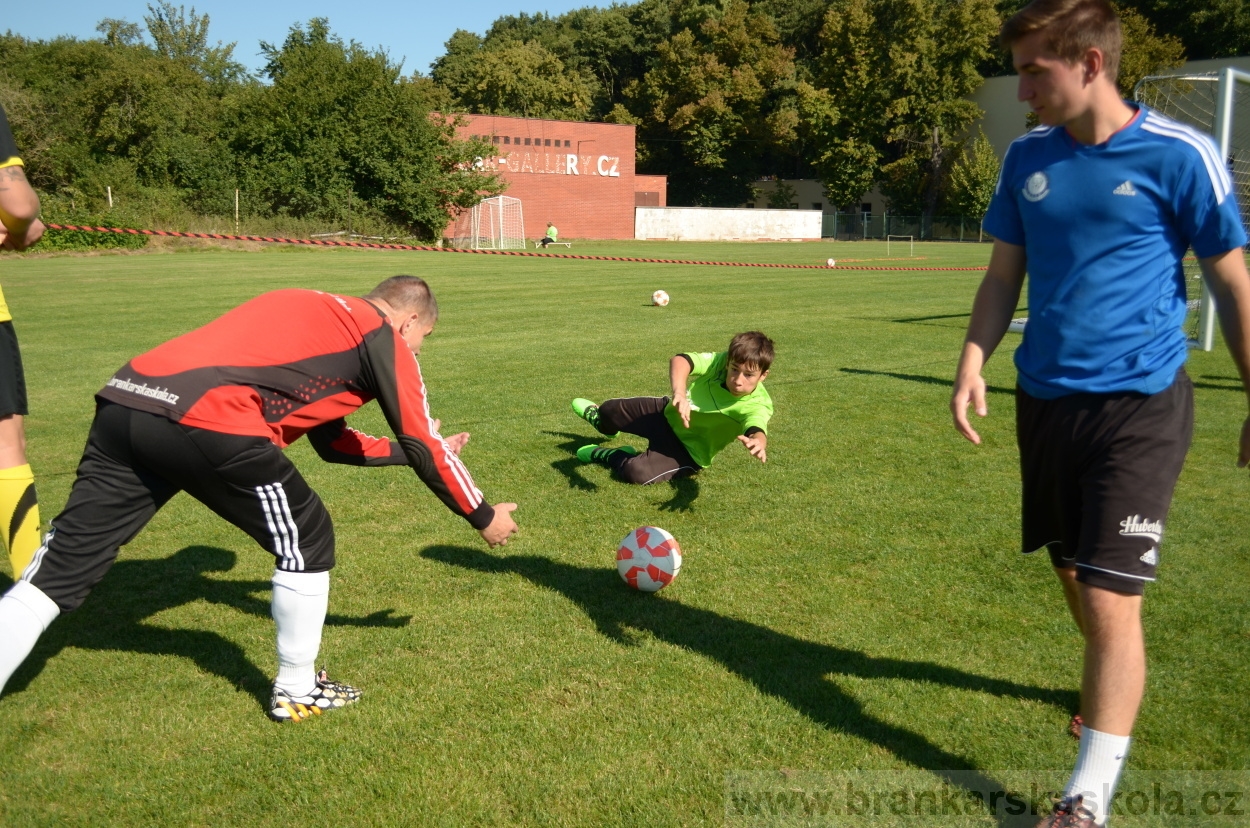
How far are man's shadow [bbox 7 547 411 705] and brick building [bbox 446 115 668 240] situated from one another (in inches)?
1969

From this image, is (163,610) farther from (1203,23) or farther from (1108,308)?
(1203,23)

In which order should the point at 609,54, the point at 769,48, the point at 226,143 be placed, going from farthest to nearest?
the point at 609,54, the point at 769,48, the point at 226,143

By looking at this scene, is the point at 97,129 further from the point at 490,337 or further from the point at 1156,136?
the point at 1156,136

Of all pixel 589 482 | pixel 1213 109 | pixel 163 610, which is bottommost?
pixel 163 610

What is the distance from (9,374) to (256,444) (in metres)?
1.55

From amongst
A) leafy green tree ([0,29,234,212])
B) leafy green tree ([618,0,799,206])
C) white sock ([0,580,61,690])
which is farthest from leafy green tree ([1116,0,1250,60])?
white sock ([0,580,61,690])

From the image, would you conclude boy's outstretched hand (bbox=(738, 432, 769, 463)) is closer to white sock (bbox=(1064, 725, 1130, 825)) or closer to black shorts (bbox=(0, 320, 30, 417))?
white sock (bbox=(1064, 725, 1130, 825))

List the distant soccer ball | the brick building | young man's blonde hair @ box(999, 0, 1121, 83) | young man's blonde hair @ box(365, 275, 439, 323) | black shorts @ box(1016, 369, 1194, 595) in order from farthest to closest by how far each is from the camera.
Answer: the brick building, the distant soccer ball, young man's blonde hair @ box(365, 275, 439, 323), black shorts @ box(1016, 369, 1194, 595), young man's blonde hair @ box(999, 0, 1121, 83)

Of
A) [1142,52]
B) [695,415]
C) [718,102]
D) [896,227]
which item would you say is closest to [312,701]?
[695,415]

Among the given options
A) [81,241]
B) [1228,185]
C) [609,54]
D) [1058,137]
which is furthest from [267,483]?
[609,54]

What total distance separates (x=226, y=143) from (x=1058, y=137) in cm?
4592

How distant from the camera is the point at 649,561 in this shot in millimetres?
4582

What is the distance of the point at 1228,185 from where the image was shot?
8.64ft

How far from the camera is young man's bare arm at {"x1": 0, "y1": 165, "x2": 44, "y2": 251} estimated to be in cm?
354
